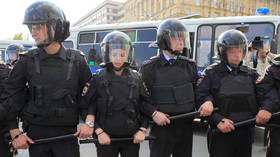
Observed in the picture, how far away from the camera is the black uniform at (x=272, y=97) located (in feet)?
6.93

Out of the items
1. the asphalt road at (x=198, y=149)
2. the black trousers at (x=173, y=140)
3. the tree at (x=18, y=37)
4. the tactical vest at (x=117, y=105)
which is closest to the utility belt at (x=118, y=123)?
the tactical vest at (x=117, y=105)

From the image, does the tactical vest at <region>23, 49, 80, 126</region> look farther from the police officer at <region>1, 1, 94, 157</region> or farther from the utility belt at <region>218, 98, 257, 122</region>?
the utility belt at <region>218, 98, 257, 122</region>

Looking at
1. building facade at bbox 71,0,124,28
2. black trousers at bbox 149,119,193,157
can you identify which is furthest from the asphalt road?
building facade at bbox 71,0,124,28

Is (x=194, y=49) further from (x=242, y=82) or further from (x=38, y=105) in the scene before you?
(x=38, y=105)

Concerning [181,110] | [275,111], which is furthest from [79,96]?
[275,111]

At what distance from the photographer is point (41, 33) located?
1.90 metres

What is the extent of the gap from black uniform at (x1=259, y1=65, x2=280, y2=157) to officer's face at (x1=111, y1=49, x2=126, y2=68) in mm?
1404

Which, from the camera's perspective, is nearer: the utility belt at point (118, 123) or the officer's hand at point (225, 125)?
the utility belt at point (118, 123)

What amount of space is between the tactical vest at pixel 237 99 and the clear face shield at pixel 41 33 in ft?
5.59

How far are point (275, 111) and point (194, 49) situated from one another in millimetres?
3847

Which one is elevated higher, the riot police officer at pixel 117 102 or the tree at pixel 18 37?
the tree at pixel 18 37

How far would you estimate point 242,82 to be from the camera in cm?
215

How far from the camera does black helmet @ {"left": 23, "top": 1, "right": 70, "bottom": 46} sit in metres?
1.87

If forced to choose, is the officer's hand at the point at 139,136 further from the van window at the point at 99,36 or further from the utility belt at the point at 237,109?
the van window at the point at 99,36
